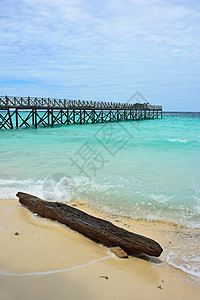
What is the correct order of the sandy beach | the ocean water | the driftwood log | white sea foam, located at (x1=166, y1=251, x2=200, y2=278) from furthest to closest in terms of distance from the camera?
the ocean water
the driftwood log
white sea foam, located at (x1=166, y1=251, x2=200, y2=278)
the sandy beach

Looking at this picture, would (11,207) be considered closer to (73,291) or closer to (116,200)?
(116,200)

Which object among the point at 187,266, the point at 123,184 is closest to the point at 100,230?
the point at 187,266

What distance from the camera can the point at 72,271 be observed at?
322cm

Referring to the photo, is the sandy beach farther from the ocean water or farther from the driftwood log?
the ocean water

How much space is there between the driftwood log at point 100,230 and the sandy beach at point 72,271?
0.13 metres

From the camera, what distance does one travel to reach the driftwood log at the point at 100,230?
3816 mm

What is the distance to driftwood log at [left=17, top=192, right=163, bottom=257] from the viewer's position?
3816 mm

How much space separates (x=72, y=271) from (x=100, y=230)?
3.11ft

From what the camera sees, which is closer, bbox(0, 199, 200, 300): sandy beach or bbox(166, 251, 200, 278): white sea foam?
bbox(0, 199, 200, 300): sandy beach

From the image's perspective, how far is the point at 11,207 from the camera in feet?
17.9

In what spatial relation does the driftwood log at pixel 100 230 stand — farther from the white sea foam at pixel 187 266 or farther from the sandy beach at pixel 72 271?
the white sea foam at pixel 187 266

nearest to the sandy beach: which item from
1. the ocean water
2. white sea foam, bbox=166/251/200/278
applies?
white sea foam, bbox=166/251/200/278

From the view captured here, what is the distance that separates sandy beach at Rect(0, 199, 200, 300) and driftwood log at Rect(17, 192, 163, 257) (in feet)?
0.41

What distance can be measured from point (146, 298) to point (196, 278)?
0.94 m
